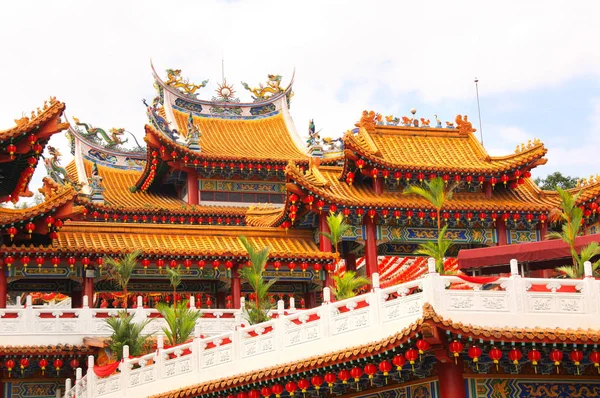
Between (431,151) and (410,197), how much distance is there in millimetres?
2572

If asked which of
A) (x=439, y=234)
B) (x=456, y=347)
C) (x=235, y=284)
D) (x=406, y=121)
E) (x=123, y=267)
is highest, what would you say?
(x=406, y=121)

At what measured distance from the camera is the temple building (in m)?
18.5

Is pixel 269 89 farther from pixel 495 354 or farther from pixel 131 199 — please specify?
pixel 495 354

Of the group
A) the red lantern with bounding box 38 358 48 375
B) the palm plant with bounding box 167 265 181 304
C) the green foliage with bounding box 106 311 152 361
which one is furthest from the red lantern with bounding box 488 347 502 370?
the red lantern with bounding box 38 358 48 375

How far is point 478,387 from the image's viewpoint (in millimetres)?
18656

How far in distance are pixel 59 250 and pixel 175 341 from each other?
4.97 metres

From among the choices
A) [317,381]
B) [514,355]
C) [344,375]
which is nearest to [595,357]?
[514,355]

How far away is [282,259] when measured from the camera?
30188mm

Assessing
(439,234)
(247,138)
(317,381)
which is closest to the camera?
(317,381)

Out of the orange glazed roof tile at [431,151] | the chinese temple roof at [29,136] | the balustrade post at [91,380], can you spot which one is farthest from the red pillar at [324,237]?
the balustrade post at [91,380]

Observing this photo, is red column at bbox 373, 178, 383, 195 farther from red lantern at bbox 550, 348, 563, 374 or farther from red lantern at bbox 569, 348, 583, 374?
red lantern at bbox 569, 348, 583, 374

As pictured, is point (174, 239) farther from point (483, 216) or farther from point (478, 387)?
point (478, 387)

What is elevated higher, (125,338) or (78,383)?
(125,338)

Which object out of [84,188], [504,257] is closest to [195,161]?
[84,188]
